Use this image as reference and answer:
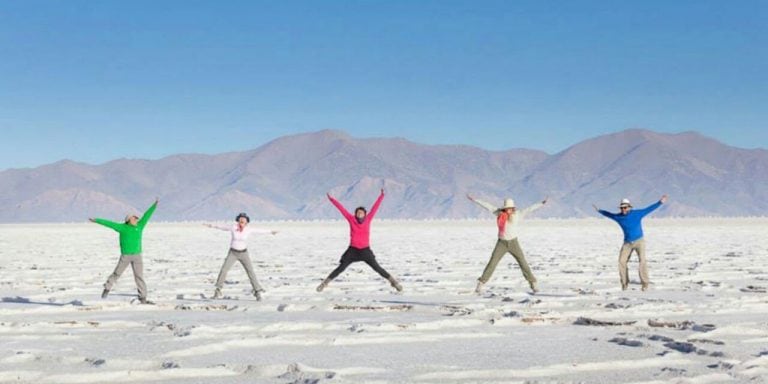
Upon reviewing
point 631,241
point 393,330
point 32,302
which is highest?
point 631,241

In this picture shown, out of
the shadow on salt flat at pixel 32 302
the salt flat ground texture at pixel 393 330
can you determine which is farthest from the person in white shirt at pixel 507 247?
the shadow on salt flat at pixel 32 302

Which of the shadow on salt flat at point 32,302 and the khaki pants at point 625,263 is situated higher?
the khaki pants at point 625,263

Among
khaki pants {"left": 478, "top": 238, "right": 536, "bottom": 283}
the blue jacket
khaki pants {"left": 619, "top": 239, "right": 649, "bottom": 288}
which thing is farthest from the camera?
the blue jacket

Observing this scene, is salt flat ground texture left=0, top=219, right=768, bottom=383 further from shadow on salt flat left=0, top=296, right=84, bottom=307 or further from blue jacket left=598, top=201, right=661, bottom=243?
blue jacket left=598, top=201, right=661, bottom=243

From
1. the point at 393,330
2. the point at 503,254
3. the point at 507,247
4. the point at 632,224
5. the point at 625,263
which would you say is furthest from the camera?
the point at 632,224

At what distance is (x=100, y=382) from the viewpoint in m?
7.02

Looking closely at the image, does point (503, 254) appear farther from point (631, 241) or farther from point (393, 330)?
point (393, 330)

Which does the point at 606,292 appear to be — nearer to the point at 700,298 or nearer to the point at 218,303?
the point at 700,298

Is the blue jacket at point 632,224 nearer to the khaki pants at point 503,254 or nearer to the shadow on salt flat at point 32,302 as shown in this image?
the khaki pants at point 503,254

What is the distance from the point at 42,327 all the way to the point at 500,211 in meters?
6.39

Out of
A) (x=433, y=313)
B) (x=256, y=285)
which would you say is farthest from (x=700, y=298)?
(x=256, y=285)

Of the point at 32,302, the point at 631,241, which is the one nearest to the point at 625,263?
the point at 631,241

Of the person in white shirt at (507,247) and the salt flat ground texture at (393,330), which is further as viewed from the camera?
the person in white shirt at (507,247)

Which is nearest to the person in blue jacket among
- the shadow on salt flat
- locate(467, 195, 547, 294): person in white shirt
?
locate(467, 195, 547, 294): person in white shirt
